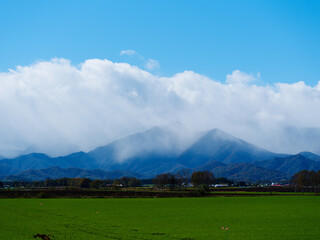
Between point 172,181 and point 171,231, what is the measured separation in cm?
16726

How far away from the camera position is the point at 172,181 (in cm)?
19425

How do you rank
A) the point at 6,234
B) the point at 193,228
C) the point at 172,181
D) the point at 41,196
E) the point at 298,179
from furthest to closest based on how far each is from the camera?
the point at 172,181 → the point at 298,179 → the point at 41,196 → the point at 193,228 → the point at 6,234

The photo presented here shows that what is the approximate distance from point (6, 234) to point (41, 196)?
Answer: 72465mm

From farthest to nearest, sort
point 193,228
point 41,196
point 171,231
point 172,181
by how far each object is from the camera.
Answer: point 172,181
point 41,196
point 193,228
point 171,231

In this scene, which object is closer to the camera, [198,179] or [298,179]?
[298,179]

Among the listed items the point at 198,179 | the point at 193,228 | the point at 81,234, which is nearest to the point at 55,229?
the point at 81,234

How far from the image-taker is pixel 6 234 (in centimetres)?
2689

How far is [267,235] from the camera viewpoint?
1082 inches

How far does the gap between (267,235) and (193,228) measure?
7167mm

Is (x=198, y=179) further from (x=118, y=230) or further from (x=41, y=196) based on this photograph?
(x=118, y=230)

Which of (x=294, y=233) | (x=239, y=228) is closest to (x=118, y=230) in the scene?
(x=239, y=228)

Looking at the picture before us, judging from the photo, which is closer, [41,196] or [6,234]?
[6,234]

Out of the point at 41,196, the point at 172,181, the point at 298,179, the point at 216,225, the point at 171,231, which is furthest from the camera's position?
the point at 172,181

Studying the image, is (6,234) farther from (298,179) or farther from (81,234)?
(298,179)
